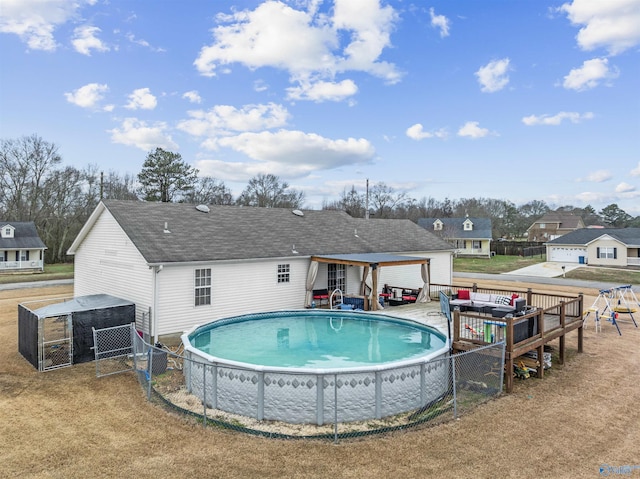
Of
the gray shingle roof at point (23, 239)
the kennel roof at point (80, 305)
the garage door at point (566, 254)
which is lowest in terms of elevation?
the kennel roof at point (80, 305)

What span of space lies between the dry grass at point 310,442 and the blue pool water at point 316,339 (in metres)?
2.85

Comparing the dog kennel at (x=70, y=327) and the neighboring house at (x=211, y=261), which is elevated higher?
the neighboring house at (x=211, y=261)

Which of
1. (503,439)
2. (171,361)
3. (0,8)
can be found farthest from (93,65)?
(503,439)

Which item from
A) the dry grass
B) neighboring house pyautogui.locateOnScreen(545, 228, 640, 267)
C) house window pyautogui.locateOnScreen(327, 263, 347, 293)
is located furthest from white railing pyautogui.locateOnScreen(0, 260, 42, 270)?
neighboring house pyautogui.locateOnScreen(545, 228, 640, 267)

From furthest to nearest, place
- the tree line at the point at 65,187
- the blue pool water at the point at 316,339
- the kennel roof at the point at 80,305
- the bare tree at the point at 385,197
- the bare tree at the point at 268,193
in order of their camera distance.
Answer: the bare tree at the point at 385,197 < the bare tree at the point at 268,193 < the tree line at the point at 65,187 < the kennel roof at the point at 80,305 < the blue pool water at the point at 316,339

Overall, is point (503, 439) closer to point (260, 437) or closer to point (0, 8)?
point (260, 437)

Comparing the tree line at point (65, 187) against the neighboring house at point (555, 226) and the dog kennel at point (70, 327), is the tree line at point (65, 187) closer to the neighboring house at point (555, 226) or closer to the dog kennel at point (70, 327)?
the dog kennel at point (70, 327)

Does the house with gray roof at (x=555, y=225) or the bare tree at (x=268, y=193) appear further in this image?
the house with gray roof at (x=555, y=225)

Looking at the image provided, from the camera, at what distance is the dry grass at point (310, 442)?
6.20 meters

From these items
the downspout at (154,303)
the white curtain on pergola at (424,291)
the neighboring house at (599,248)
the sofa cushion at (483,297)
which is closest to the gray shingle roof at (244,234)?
the downspout at (154,303)

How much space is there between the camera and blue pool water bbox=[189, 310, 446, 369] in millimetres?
11062

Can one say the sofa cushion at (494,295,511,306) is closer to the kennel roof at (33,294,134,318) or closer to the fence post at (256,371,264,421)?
the fence post at (256,371,264,421)

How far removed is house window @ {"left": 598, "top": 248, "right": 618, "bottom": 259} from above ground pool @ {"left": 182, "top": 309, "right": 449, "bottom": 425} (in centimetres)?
3772

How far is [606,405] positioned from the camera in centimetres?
872
